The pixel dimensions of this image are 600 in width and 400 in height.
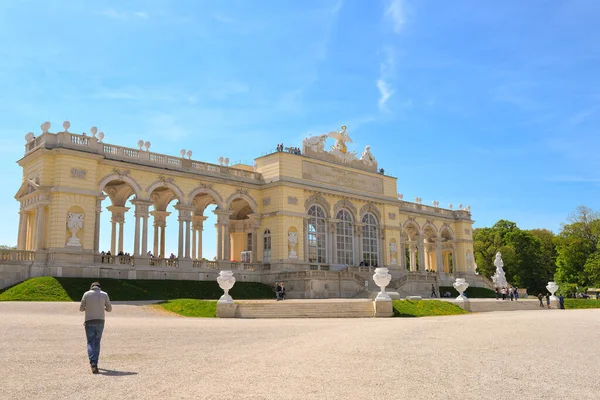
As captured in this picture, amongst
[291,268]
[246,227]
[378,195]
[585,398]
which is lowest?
[585,398]

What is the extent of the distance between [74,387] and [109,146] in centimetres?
3215

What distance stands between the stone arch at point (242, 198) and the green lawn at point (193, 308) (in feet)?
58.1

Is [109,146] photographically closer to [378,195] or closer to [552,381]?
[378,195]

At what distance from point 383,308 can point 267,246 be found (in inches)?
851

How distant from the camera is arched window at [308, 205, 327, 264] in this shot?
48250 mm

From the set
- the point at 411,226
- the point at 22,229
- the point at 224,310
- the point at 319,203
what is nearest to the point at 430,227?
the point at 411,226

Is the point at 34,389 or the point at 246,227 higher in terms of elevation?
the point at 246,227

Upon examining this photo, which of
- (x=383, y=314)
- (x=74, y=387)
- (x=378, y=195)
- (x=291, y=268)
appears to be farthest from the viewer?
(x=378, y=195)

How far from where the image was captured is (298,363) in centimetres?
1112

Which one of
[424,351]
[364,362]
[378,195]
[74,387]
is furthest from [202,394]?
[378,195]

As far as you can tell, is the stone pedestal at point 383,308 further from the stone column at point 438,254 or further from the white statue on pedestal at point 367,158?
the stone column at point 438,254

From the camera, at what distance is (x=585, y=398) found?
814 cm

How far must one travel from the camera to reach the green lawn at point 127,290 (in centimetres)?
2962

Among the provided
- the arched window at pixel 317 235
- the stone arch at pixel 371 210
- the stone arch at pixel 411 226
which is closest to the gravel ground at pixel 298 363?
the arched window at pixel 317 235
